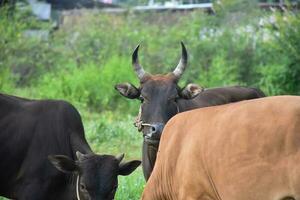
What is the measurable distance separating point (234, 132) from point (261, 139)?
28 cm

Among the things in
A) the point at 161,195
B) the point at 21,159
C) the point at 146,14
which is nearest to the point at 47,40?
the point at 146,14

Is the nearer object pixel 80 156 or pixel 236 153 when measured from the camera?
pixel 236 153

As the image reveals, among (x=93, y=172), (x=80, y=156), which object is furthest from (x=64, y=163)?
(x=93, y=172)

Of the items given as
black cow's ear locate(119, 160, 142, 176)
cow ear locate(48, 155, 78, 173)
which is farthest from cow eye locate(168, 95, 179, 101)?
cow ear locate(48, 155, 78, 173)

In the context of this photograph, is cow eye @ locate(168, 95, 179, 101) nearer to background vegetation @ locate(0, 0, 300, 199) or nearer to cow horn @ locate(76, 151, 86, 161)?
cow horn @ locate(76, 151, 86, 161)

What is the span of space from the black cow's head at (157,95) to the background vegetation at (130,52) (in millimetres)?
5894

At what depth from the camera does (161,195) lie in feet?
19.0

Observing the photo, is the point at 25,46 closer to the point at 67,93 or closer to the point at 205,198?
the point at 67,93

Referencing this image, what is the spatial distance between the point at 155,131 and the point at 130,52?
52.8ft

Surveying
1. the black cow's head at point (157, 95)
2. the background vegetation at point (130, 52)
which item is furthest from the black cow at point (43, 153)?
the background vegetation at point (130, 52)

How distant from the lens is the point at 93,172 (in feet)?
22.3

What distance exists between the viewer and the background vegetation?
19.7 m

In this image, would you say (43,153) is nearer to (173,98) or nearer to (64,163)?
(64,163)

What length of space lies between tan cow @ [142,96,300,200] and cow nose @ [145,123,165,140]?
2113 millimetres
